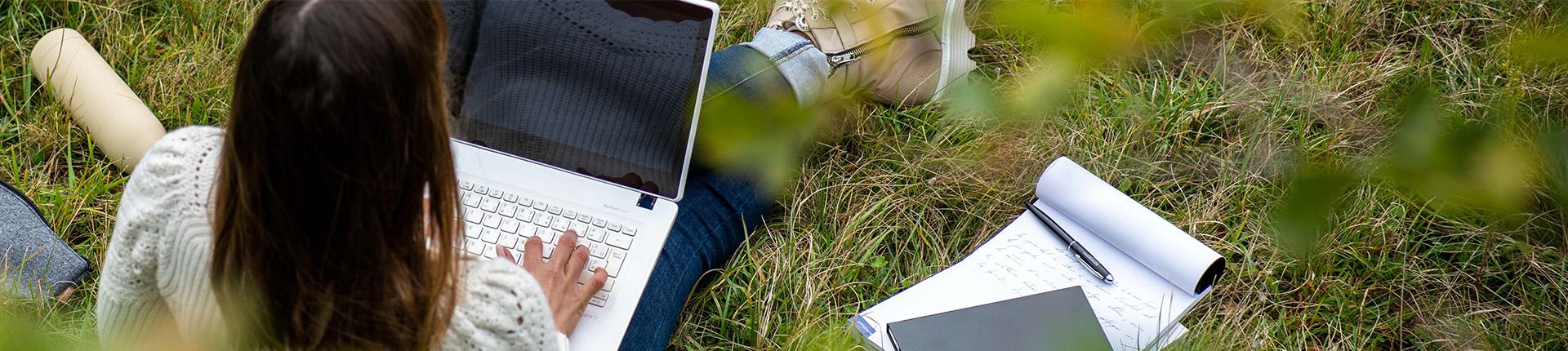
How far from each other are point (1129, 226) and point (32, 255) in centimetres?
189

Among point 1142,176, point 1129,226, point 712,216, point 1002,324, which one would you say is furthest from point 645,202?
point 1142,176

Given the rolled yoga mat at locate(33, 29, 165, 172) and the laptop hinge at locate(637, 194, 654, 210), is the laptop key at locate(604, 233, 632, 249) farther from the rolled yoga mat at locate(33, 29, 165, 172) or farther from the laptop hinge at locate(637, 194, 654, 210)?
the rolled yoga mat at locate(33, 29, 165, 172)

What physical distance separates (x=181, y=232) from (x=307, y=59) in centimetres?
34

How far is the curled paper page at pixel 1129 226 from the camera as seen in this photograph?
1618 mm

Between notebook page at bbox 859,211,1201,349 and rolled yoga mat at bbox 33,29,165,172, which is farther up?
notebook page at bbox 859,211,1201,349

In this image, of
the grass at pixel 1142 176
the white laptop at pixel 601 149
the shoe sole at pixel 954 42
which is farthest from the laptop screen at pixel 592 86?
the shoe sole at pixel 954 42

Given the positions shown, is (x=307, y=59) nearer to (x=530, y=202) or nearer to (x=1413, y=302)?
(x=530, y=202)

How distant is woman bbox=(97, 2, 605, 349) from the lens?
32.0 inches

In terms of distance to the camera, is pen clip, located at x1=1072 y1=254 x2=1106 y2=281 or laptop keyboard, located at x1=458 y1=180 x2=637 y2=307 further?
pen clip, located at x1=1072 y1=254 x2=1106 y2=281

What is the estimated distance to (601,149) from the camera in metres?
1.51

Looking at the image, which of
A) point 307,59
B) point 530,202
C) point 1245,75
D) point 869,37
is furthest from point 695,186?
point 1245,75

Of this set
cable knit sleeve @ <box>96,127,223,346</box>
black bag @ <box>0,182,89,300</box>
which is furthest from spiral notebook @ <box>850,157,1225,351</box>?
black bag @ <box>0,182,89,300</box>

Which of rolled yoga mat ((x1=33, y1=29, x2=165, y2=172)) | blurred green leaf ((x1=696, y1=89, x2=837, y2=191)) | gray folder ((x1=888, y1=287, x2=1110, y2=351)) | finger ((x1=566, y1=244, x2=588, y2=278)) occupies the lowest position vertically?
rolled yoga mat ((x1=33, y1=29, x2=165, y2=172))

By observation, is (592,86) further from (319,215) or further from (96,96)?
(96,96)
